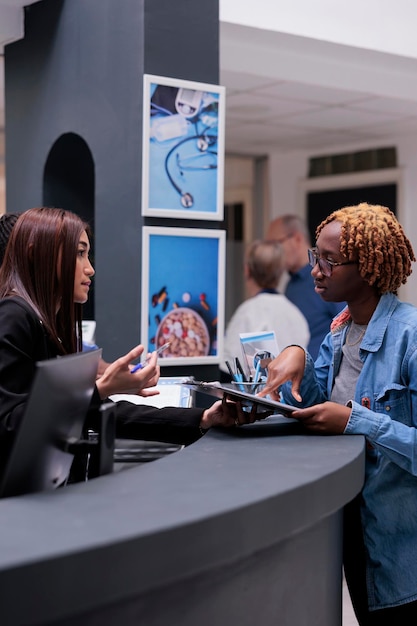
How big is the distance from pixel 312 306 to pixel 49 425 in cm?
484

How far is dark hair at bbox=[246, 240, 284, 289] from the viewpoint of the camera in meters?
6.21

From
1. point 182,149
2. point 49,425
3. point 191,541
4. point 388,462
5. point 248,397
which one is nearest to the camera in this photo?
point 191,541

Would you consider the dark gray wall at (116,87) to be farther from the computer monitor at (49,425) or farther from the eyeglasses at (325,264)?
the computer monitor at (49,425)

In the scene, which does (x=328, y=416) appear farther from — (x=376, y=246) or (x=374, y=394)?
(x=376, y=246)

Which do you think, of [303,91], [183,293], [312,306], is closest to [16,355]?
[183,293]

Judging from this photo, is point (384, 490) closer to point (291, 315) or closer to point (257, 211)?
point (291, 315)

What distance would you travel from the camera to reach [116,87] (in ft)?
15.2

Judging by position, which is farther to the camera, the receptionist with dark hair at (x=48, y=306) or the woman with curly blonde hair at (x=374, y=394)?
the woman with curly blonde hair at (x=374, y=394)

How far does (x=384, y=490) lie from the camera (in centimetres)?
234

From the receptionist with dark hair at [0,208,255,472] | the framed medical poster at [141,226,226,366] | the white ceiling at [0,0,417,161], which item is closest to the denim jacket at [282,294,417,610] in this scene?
the receptionist with dark hair at [0,208,255,472]

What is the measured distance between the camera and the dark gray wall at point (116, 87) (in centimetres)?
446

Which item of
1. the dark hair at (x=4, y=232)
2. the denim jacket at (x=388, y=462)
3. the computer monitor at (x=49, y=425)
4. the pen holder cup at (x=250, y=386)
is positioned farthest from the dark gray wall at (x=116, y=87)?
the computer monitor at (x=49, y=425)

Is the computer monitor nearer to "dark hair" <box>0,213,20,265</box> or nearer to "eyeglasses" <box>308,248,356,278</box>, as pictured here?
"dark hair" <box>0,213,20,265</box>

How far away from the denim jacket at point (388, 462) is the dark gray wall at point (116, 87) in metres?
2.28
